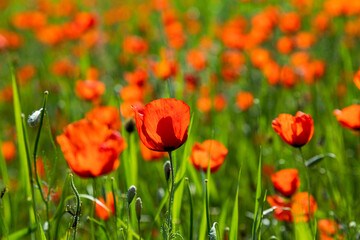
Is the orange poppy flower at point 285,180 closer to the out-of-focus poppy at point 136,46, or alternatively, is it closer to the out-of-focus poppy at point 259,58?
the out-of-focus poppy at point 259,58

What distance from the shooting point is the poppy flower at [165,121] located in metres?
1.19

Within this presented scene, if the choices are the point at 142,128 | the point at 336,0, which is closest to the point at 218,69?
the point at 336,0

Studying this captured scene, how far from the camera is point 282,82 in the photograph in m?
2.79

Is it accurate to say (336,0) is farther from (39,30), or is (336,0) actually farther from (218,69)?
(39,30)

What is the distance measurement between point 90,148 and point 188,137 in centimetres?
36

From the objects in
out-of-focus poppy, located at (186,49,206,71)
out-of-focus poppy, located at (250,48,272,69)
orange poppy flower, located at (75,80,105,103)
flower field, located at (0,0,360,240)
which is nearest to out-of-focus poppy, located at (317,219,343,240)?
flower field, located at (0,0,360,240)

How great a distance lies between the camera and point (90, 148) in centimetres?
119

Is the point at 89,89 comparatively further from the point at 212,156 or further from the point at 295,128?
the point at 295,128

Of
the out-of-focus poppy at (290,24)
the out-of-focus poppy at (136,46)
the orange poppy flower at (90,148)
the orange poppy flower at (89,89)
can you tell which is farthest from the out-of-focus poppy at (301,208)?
the out-of-focus poppy at (290,24)

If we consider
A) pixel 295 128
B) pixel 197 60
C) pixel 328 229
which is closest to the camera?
pixel 295 128

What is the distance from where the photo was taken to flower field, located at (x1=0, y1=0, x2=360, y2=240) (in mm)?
1267

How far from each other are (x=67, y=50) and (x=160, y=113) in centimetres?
432

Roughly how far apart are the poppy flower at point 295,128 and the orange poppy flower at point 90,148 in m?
0.46

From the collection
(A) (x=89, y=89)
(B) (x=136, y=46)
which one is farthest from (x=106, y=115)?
(B) (x=136, y=46)
